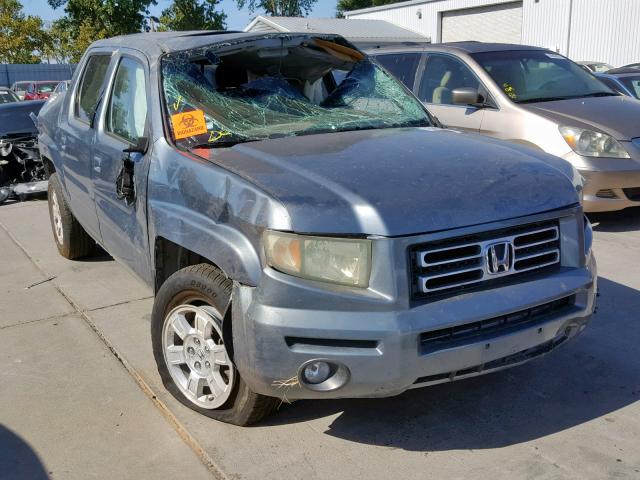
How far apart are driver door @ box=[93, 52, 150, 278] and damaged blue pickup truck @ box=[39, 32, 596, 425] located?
0.02 m

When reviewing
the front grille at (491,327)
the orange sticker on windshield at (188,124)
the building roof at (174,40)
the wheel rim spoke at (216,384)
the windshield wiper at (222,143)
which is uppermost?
the building roof at (174,40)

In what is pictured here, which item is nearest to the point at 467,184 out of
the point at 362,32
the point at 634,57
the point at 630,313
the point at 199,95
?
the point at 199,95

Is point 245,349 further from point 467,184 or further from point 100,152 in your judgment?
point 100,152

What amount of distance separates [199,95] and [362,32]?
3069 centimetres

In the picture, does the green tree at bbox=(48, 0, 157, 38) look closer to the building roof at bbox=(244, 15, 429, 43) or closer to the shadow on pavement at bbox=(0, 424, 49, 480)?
the building roof at bbox=(244, 15, 429, 43)

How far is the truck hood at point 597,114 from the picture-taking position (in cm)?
647

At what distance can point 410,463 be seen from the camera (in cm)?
298

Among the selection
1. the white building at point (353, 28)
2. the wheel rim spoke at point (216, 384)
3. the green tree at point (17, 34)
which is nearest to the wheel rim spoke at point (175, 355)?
the wheel rim spoke at point (216, 384)

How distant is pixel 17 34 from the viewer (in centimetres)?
4588

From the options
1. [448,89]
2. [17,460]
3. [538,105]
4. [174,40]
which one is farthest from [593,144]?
[17,460]

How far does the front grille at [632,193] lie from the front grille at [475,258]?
12.6 feet

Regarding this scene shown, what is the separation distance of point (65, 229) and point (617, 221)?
5.22 metres

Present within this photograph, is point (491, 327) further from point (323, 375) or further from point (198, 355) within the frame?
point (198, 355)

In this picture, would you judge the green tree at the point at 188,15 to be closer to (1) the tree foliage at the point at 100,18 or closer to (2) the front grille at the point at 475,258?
(1) the tree foliage at the point at 100,18
